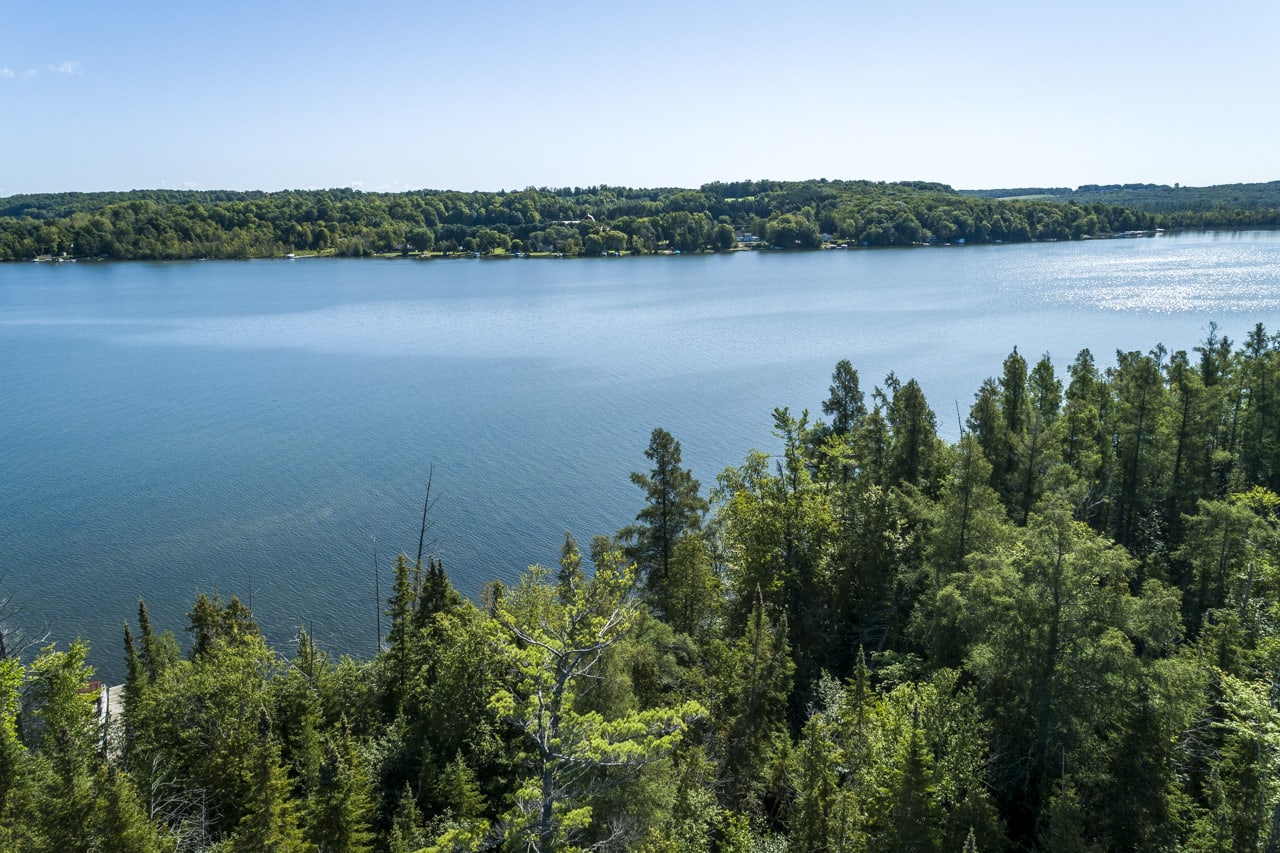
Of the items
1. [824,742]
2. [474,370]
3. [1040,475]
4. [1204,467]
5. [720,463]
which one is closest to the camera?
[824,742]

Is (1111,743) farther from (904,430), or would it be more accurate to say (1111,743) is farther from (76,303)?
(76,303)

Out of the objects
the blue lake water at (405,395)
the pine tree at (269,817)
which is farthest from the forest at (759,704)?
the blue lake water at (405,395)

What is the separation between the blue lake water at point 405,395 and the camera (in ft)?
139

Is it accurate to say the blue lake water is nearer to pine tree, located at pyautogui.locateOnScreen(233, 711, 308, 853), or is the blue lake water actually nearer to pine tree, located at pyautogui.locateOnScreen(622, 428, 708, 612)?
pine tree, located at pyautogui.locateOnScreen(622, 428, 708, 612)

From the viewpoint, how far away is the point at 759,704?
2298 cm

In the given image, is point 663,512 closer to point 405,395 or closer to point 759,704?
point 759,704

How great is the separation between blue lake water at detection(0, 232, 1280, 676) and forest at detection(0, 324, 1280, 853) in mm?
8677

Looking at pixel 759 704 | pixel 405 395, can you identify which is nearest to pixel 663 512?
pixel 759 704

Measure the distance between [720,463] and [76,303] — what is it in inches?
4863

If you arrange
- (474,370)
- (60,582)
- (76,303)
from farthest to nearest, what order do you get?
(76,303), (474,370), (60,582)

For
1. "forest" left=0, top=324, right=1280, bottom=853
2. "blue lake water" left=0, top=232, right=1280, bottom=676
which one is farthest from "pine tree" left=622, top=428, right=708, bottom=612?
"blue lake water" left=0, top=232, right=1280, bottom=676

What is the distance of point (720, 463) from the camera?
5231 cm

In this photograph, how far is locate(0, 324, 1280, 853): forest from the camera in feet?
53.1

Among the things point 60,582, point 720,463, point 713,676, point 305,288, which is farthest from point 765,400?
point 305,288
